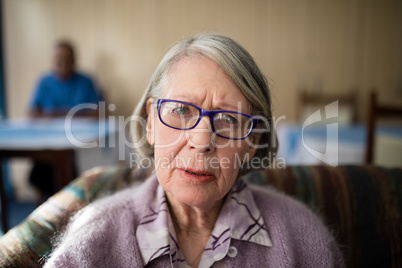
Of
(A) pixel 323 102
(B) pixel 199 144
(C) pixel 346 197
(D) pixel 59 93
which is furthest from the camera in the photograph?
(A) pixel 323 102

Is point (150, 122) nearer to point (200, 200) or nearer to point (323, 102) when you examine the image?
point (200, 200)

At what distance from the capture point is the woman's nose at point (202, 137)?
783 mm

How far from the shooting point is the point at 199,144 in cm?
78

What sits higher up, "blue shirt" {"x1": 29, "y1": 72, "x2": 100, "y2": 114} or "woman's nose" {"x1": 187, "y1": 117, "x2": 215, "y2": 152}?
"blue shirt" {"x1": 29, "y1": 72, "x2": 100, "y2": 114}

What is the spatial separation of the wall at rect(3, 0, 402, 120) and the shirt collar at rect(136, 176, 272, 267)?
3124 millimetres

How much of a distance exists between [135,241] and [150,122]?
356mm

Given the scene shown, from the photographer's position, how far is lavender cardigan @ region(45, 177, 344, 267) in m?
A: 0.78

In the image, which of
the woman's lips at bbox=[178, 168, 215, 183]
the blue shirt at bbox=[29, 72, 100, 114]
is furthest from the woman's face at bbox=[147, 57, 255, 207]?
the blue shirt at bbox=[29, 72, 100, 114]

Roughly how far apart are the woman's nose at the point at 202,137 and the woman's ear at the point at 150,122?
0.57ft

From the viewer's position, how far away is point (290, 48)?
156 inches

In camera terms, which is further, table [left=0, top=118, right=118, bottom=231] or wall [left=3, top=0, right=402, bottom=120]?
wall [left=3, top=0, right=402, bottom=120]

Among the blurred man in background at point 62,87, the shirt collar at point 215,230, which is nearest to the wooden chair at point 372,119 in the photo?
the shirt collar at point 215,230

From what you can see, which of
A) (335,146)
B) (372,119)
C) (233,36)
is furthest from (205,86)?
(233,36)

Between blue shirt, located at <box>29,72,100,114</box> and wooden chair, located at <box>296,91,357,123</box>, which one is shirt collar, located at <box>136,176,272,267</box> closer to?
blue shirt, located at <box>29,72,100,114</box>
